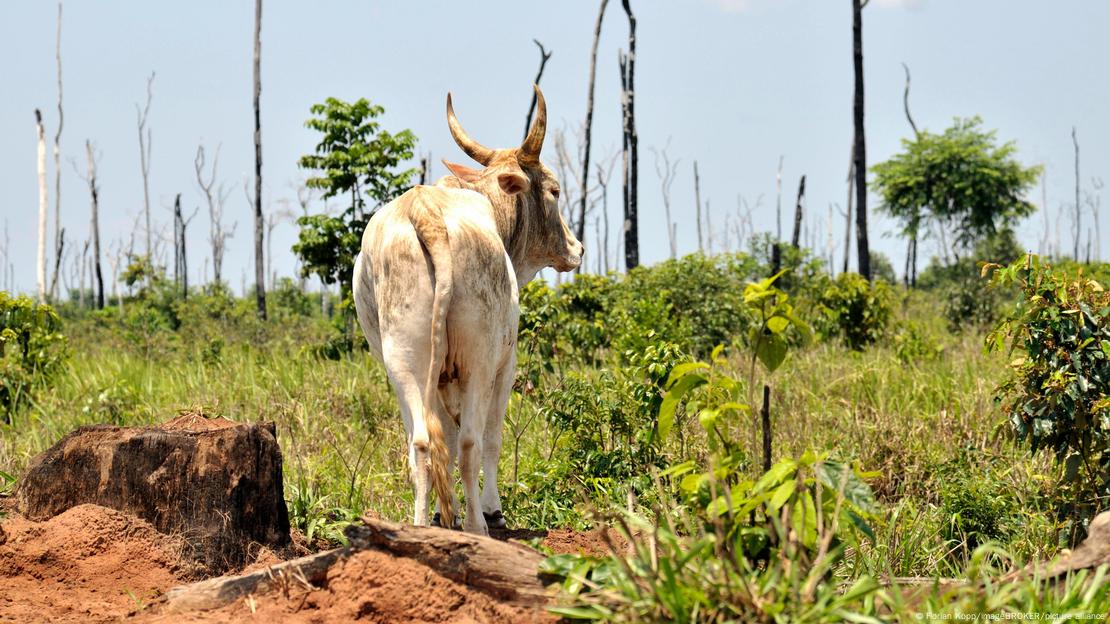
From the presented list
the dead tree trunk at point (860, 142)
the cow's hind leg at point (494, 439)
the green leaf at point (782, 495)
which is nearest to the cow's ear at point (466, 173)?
the cow's hind leg at point (494, 439)

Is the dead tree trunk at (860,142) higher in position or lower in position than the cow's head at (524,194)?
higher

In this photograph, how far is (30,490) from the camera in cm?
531

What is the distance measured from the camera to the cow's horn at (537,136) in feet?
16.9

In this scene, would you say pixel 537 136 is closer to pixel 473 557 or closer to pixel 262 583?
pixel 473 557

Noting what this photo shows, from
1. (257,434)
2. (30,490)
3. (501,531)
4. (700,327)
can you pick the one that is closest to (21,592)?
(30,490)

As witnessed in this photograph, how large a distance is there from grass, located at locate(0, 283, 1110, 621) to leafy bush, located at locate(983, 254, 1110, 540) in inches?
13.7

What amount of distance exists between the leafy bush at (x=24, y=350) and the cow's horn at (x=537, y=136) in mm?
6577

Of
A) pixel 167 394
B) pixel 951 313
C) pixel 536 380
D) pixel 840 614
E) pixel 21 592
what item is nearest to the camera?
pixel 840 614

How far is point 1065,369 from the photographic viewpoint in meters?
5.91

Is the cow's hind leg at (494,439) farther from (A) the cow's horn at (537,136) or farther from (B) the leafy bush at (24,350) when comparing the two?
(B) the leafy bush at (24,350)

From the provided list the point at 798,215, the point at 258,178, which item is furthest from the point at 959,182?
the point at 258,178

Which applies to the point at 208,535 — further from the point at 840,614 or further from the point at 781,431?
the point at 781,431

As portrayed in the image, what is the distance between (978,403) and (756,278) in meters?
11.1

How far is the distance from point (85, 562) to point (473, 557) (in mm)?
2150
